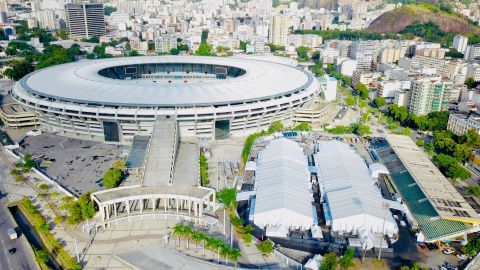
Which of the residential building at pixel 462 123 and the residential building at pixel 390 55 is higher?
the residential building at pixel 390 55

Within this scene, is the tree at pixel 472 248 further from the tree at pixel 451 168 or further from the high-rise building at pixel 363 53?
the high-rise building at pixel 363 53

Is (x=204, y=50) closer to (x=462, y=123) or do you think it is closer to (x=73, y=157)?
(x=73, y=157)

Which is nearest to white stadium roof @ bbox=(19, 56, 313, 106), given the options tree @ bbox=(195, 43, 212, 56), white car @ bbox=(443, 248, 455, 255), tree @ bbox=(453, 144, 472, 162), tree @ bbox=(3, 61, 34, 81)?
tree @ bbox=(453, 144, 472, 162)

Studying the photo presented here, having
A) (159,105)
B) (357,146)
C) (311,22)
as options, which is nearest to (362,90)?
(357,146)

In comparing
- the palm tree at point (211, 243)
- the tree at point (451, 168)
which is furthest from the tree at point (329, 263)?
the tree at point (451, 168)

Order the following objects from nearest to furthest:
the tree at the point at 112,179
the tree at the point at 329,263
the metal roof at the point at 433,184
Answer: the tree at the point at 329,263, the metal roof at the point at 433,184, the tree at the point at 112,179

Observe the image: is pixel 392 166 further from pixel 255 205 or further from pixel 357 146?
pixel 255 205

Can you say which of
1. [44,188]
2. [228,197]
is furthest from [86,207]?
[228,197]

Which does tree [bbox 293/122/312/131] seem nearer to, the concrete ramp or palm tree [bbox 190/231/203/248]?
the concrete ramp
